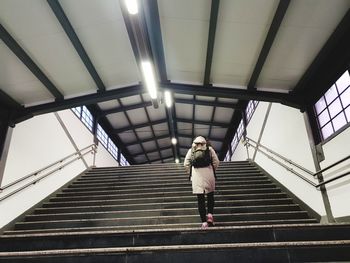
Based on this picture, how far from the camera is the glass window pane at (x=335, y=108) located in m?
4.43

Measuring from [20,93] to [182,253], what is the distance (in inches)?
168

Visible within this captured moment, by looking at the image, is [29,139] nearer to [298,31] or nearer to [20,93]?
[20,93]

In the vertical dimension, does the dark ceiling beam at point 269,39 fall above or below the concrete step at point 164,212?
above

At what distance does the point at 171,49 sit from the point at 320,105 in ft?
9.11

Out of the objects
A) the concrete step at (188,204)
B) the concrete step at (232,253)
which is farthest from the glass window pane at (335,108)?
the concrete step at (232,253)

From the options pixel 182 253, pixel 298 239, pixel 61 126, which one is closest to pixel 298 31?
pixel 298 239

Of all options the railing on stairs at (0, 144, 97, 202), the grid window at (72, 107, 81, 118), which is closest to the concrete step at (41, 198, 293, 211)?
the railing on stairs at (0, 144, 97, 202)

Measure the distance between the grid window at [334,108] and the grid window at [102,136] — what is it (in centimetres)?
911

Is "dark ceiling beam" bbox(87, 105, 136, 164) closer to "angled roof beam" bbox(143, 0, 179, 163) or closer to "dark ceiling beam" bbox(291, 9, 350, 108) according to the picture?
"angled roof beam" bbox(143, 0, 179, 163)

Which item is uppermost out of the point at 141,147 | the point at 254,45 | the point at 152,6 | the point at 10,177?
the point at 141,147

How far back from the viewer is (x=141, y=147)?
17.0m

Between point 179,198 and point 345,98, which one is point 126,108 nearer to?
point 179,198

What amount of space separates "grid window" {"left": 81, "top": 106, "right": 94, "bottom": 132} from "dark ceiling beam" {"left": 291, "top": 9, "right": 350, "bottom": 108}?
7.24m

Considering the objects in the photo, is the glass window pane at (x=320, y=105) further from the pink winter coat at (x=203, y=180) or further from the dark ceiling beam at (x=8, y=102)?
the dark ceiling beam at (x=8, y=102)
